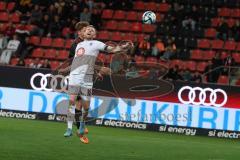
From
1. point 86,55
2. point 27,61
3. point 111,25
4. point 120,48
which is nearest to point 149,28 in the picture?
point 111,25

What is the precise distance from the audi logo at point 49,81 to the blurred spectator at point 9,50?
14.1 ft

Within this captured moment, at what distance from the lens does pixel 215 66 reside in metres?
21.4

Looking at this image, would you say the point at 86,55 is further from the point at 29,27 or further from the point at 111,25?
the point at 29,27

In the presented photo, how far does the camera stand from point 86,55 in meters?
13.0

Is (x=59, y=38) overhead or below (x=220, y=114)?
overhead

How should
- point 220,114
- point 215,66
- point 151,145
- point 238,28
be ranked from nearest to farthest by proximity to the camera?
point 151,145
point 220,114
point 215,66
point 238,28

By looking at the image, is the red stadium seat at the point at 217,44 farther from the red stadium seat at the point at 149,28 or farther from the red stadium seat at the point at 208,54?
the red stadium seat at the point at 149,28

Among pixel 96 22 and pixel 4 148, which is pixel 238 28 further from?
pixel 4 148

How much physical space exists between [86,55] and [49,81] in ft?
21.6

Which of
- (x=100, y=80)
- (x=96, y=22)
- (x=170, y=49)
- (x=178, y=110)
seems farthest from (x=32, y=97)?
(x=96, y=22)

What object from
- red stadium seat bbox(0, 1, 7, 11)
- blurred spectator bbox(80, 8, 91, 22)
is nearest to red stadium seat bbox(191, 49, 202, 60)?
blurred spectator bbox(80, 8, 91, 22)

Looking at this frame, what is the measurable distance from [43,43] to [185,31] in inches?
217

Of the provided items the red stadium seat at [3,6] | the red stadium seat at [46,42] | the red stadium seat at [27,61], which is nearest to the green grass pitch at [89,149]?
the red stadium seat at [27,61]

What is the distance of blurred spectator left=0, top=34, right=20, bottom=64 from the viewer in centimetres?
2362
